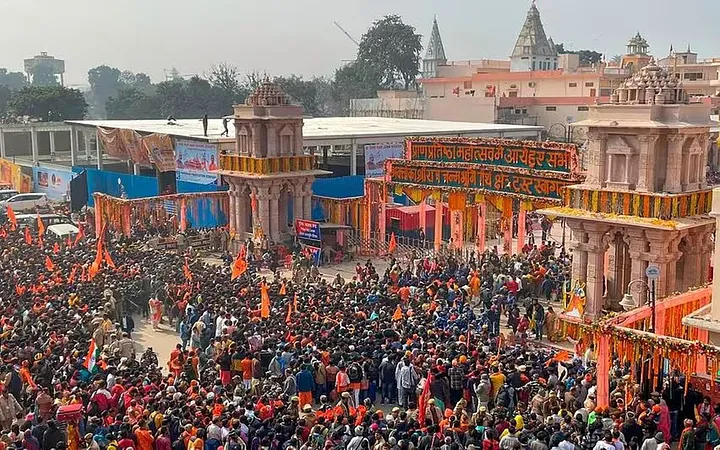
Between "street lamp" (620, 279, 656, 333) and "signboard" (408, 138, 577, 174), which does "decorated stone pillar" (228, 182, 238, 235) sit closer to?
"signboard" (408, 138, 577, 174)

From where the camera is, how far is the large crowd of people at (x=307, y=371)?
1248cm

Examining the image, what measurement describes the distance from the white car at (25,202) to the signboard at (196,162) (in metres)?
10.1

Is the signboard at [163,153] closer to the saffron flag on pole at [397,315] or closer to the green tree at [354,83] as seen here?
the saffron flag on pole at [397,315]

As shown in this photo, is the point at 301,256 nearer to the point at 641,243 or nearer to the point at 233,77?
the point at 641,243

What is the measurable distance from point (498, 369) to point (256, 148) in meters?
19.2

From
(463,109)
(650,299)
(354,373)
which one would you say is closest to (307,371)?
(354,373)

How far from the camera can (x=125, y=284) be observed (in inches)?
902

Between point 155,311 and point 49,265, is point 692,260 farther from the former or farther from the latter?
point 49,265

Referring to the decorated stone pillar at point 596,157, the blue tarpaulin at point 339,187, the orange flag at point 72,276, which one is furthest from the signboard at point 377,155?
the decorated stone pillar at point 596,157

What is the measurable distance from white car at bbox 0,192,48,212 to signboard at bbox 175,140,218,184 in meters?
10.1

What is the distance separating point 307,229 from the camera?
31.4m

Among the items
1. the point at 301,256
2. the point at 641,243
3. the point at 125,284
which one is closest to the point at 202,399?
the point at 125,284

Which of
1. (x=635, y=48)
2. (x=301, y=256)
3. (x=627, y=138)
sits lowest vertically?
(x=301, y=256)

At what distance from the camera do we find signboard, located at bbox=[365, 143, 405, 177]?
132 ft
